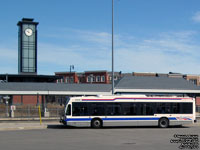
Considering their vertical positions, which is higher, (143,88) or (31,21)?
(31,21)

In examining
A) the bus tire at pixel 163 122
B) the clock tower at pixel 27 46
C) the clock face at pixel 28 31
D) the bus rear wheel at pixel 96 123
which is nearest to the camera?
the bus rear wheel at pixel 96 123

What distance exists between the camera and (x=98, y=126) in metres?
27.0

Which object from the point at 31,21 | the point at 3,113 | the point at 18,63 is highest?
the point at 31,21

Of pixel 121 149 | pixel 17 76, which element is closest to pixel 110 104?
pixel 121 149

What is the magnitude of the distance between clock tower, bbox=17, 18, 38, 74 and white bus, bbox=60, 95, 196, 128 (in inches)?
2031

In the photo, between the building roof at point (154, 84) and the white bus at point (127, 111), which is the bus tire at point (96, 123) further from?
the building roof at point (154, 84)

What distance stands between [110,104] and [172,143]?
428 inches

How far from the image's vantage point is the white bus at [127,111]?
2703cm

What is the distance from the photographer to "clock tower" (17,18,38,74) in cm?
7712

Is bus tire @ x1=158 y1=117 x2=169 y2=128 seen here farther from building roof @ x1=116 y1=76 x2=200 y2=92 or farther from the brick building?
the brick building

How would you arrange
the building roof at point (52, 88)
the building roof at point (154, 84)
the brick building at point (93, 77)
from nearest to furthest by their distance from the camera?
the building roof at point (52, 88)
the building roof at point (154, 84)
the brick building at point (93, 77)

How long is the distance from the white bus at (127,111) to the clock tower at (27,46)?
2031 inches

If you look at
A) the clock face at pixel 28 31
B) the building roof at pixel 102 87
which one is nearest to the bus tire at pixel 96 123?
the building roof at pixel 102 87

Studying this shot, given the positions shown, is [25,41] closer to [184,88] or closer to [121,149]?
[184,88]
